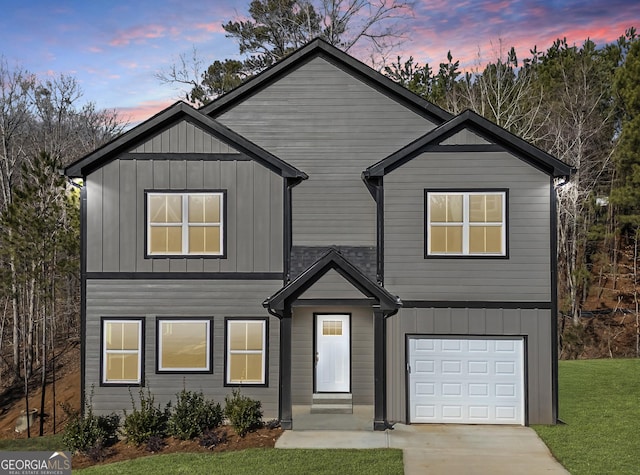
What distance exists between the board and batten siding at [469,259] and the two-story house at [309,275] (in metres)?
Result: 0.03

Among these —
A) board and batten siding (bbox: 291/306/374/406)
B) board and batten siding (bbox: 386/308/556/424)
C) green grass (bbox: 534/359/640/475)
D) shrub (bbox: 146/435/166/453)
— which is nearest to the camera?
green grass (bbox: 534/359/640/475)

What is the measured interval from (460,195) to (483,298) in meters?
2.39

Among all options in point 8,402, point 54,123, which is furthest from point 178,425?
point 54,123

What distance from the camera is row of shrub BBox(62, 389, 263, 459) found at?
39.7ft

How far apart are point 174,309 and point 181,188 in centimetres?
281

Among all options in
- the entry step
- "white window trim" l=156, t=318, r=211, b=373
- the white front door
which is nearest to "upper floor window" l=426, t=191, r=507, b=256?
the white front door

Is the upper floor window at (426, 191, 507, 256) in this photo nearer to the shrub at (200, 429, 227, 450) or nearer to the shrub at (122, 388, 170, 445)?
the shrub at (200, 429, 227, 450)

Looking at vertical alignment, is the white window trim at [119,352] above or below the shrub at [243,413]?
above

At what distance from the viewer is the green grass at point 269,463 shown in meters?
9.95

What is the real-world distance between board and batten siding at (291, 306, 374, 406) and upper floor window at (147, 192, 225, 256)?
2.68 meters

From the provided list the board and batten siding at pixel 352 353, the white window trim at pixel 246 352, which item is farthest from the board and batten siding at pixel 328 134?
the white window trim at pixel 246 352

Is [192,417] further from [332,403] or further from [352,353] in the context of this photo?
[352,353]

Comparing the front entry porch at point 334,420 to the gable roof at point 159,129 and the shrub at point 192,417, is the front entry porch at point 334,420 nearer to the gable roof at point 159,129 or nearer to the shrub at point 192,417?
the shrub at point 192,417

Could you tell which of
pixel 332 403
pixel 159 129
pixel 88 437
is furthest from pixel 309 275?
pixel 88 437
